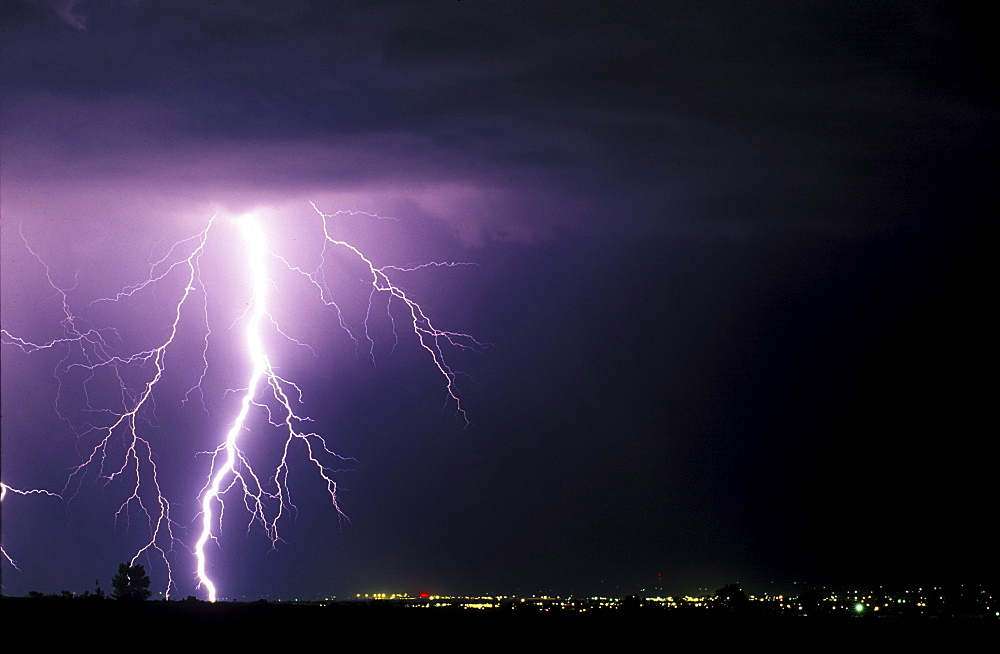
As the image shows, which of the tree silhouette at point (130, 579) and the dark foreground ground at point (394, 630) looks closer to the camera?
the dark foreground ground at point (394, 630)

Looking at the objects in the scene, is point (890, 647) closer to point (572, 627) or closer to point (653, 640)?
point (653, 640)

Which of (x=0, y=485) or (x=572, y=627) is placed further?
(x=572, y=627)

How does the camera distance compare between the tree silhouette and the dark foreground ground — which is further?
the tree silhouette

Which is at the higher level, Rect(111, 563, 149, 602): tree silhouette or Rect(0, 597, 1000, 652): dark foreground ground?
Rect(111, 563, 149, 602): tree silhouette

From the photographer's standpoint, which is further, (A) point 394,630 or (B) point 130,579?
(B) point 130,579

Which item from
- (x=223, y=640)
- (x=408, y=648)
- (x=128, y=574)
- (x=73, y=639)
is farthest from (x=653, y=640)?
(x=128, y=574)

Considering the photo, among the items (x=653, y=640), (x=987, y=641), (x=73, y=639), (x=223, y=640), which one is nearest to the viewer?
(x=73, y=639)

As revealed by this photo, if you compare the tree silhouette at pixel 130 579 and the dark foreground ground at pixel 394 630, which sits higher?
the tree silhouette at pixel 130 579

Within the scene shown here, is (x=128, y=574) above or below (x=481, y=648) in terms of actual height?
above
